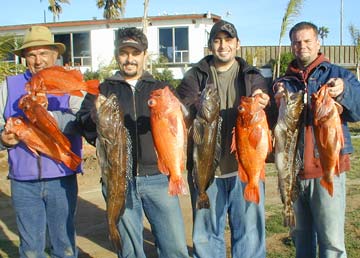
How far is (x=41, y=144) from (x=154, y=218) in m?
1.36

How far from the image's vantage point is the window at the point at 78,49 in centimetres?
3284

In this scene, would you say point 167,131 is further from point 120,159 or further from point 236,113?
point 236,113

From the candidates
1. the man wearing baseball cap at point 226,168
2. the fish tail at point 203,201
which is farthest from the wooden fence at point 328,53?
the fish tail at point 203,201

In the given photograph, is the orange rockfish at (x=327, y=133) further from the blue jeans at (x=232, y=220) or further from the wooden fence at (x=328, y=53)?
the wooden fence at (x=328, y=53)

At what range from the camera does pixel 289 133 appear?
4.46 meters

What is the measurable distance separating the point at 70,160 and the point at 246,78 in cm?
196

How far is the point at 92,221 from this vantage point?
27.6 ft

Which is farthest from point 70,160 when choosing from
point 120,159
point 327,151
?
point 327,151

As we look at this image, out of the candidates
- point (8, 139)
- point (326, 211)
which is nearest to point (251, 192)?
point (326, 211)

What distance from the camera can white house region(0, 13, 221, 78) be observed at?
30.4 metres

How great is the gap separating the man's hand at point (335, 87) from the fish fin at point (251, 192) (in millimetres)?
1120

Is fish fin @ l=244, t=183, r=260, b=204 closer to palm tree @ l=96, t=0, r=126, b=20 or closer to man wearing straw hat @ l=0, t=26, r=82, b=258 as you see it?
man wearing straw hat @ l=0, t=26, r=82, b=258

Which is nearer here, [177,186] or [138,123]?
[177,186]

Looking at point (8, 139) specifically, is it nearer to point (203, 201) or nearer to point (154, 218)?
point (154, 218)
